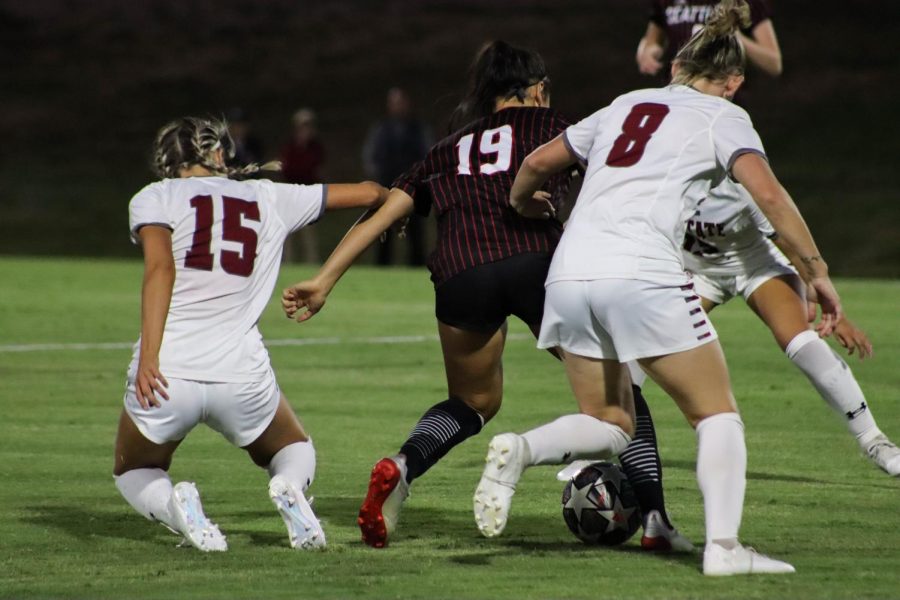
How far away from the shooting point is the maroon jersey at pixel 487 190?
19.2 feet

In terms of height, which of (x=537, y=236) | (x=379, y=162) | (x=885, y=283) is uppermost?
(x=537, y=236)

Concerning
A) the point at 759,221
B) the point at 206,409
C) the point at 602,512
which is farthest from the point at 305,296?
the point at 759,221

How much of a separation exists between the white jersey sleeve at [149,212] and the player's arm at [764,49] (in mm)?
4432

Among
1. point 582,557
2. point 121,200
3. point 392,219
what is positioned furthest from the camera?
point 121,200

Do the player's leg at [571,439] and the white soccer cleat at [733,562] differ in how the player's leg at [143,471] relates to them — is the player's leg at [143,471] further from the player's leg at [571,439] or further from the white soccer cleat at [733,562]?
the white soccer cleat at [733,562]

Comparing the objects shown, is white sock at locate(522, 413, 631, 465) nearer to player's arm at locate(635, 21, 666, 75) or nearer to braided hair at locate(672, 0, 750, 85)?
braided hair at locate(672, 0, 750, 85)

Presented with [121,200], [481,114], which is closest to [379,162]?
[121,200]

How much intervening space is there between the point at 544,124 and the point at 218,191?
118cm

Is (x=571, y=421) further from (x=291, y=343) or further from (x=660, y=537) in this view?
(x=291, y=343)

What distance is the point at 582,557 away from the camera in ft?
18.2

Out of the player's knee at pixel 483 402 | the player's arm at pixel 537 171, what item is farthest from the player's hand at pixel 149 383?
the player's arm at pixel 537 171

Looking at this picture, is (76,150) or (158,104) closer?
(76,150)

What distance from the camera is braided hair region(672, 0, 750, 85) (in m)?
5.24

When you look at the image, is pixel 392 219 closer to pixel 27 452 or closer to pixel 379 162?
pixel 27 452
